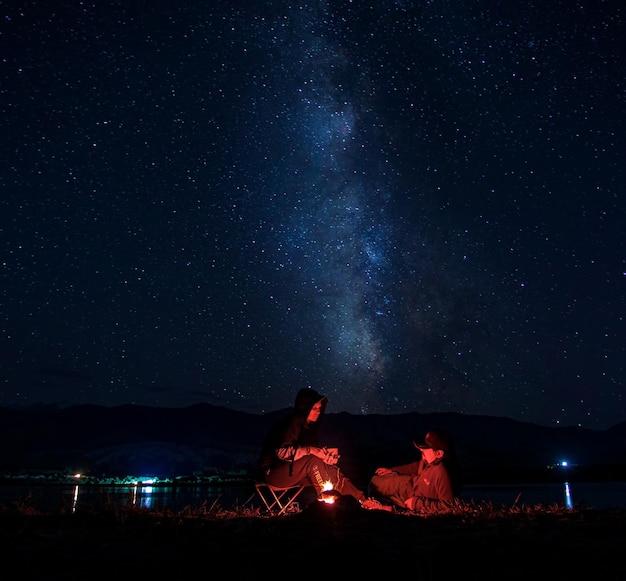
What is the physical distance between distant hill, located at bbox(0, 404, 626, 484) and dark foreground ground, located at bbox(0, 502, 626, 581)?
98.2 meters

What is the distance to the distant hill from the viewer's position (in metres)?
113

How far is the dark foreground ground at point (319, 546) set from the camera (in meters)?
3.56

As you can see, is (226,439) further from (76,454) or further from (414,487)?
(414,487)

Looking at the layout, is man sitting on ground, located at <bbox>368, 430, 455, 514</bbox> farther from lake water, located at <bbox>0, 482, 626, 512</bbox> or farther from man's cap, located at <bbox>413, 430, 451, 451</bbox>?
lake water, located at <bbox>0, 482, 626, 512</bbox>

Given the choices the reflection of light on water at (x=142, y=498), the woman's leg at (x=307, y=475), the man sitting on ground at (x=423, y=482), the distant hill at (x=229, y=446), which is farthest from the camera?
the distant hill at (x=229, y=446)

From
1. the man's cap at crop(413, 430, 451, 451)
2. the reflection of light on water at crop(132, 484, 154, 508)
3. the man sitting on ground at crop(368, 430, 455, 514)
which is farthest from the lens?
the man's cap at crop(413, 430, 451, 451)

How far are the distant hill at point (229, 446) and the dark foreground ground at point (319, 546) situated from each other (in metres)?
98.2

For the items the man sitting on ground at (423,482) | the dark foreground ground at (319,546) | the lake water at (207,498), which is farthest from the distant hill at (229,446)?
the dark foreground ground at (319,546)

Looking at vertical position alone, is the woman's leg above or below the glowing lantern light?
above

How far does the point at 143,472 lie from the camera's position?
352ft

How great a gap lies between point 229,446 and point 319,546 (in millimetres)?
157536

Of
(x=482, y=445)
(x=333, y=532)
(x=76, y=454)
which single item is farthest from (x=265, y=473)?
(x=482, y=445)

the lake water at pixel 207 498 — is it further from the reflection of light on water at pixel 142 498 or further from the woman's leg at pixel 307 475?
the woman's leg at pixel 307 475

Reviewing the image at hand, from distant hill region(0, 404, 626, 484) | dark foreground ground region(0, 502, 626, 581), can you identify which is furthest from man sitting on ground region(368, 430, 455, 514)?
distant hill region(0, 404, 626, 484)
